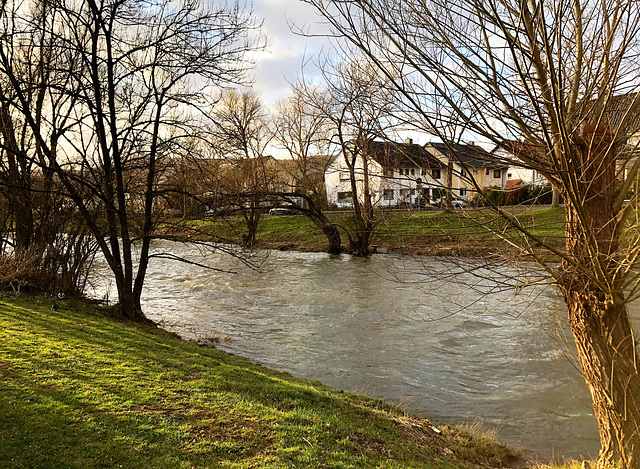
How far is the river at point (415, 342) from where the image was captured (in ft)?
24.8

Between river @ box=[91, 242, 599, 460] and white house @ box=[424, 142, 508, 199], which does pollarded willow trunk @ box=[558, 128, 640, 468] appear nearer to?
river @ box=[91, 242, 599, 460]

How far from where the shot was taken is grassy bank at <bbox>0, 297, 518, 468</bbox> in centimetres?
413

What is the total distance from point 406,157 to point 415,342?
8188 millimetres

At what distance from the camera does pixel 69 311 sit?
963 centimetres

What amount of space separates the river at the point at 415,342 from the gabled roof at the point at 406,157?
103 centimetres

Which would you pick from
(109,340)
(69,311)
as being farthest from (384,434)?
(69,311)

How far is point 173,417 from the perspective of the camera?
491 cm

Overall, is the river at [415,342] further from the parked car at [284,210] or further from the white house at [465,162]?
the parked car at [284,210]

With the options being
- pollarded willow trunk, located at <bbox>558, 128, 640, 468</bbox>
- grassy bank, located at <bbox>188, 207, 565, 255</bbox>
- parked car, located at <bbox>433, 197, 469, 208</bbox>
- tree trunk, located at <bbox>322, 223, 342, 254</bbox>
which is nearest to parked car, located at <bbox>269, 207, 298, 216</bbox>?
tree trunk, located at <bbox>322, 223, 342, 254</bbox>

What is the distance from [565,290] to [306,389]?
3.82 m

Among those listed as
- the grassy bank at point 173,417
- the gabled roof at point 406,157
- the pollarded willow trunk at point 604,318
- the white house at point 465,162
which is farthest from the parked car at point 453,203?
the grassy bank at point 173,417

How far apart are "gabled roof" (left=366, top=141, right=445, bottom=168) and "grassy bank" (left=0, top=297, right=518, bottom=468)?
2880 millimetres

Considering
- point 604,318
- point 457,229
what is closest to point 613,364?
point 604,318

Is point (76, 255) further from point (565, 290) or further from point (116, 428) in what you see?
point (565, 290)
